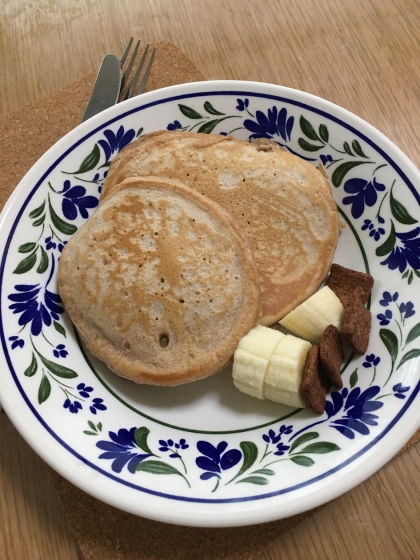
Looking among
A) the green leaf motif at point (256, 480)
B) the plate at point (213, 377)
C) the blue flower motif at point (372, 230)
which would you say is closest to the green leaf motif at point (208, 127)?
the plate at point (213, 377)

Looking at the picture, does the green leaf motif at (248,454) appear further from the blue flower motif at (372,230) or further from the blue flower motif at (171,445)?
the blue flower motif at (372,230)

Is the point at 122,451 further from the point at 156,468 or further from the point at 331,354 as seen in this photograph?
the point at 331,354

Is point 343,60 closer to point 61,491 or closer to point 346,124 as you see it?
point 346,124

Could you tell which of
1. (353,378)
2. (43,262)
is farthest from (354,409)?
(43,262)

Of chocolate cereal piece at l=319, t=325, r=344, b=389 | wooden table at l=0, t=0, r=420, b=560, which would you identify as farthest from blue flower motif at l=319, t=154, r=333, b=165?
chocolate cereal piece at l=319, t=325, r=344, b=389

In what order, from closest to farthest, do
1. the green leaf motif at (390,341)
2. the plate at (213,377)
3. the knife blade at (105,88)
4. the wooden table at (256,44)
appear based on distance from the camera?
the plate at (213,377), the green leaf motif at (390,341), the knife blade at (105,88), the wooden table at (256,44)

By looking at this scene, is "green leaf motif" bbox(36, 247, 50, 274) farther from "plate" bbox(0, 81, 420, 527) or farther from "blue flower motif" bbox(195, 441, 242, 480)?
"blue flower motif" bbox(195, 441, 242, 480)
